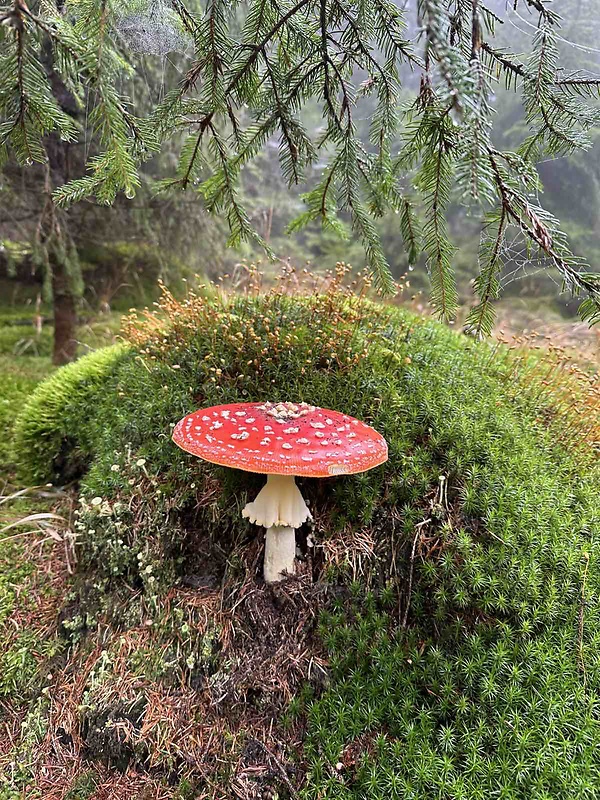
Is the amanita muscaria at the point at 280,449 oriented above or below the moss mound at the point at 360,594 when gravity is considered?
above

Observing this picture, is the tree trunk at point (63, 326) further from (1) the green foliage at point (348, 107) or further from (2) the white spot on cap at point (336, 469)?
(2) the white spot on cap at point (336, 469)

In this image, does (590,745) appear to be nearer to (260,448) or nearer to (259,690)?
(259,690)

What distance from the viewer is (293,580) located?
2.48m

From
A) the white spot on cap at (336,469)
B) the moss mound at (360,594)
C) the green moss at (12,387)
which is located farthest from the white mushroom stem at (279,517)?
the green moss at (12,387)

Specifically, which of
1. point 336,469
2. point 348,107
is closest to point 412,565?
point 336,469

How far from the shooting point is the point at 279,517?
2.30 metres

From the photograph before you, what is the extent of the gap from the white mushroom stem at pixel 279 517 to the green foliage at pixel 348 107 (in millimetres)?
1108

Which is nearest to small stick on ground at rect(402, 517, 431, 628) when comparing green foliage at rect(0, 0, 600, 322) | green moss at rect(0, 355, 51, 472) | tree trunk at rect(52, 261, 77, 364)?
green foliage at rect(0, 0, 600, 322)

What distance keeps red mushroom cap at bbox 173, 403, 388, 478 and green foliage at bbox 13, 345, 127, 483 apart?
179 cm

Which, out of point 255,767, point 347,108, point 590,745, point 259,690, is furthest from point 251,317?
point 590,745

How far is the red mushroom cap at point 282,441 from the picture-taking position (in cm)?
191

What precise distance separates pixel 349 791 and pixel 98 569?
1779 millimetres

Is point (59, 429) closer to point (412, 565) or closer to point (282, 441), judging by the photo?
point (282, 441)

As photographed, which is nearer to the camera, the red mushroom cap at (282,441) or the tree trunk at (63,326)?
the red mushroom cap at (282,441)
